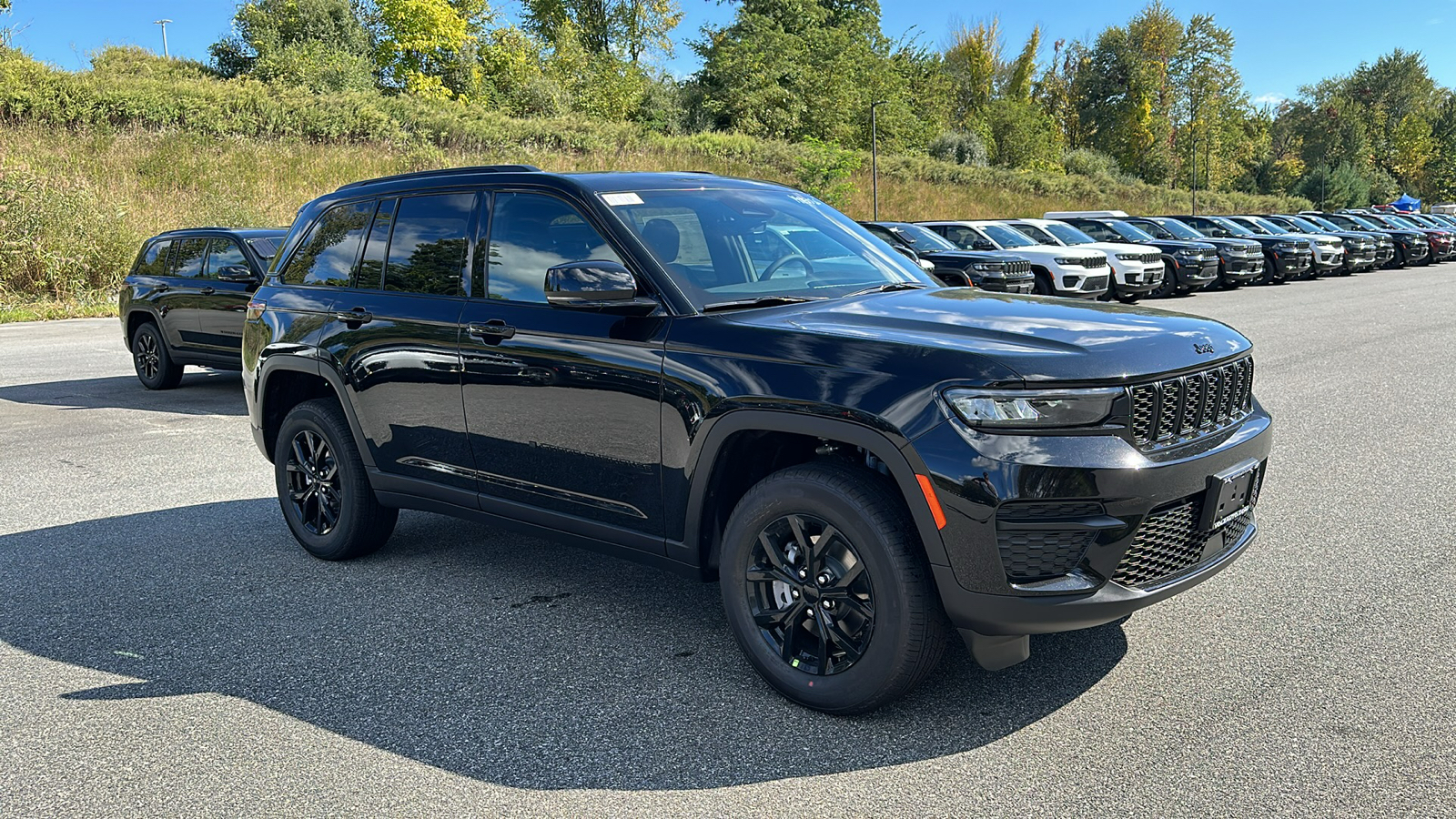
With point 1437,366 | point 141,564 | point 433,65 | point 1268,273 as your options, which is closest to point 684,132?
point 433,65

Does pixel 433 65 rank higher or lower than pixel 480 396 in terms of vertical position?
higher

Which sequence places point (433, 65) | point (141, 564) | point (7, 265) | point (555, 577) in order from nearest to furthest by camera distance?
1. point (555, 577)
2. point (141, 564)
3. point (7, 265)
4. point (433, 65)

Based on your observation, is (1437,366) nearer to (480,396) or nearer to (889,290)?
(889,290)

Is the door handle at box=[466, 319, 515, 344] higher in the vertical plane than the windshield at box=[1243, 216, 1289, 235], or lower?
higher

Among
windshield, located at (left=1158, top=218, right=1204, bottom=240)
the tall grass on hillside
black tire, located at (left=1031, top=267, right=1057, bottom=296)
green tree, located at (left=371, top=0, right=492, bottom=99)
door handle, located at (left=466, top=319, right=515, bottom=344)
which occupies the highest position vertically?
green tree, located at (left=371, top=0, right=492, bottom=99)

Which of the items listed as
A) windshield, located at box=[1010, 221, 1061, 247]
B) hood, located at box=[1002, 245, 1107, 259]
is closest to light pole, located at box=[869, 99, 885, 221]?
windshield, located at box=[1010, 221, 1061, 247]

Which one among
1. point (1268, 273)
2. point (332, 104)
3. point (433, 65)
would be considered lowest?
point (1268, 273)

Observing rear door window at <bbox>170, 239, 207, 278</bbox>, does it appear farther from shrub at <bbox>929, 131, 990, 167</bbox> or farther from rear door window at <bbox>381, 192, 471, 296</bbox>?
shrub at <bbox>929, 131, 990, 167</bbox>

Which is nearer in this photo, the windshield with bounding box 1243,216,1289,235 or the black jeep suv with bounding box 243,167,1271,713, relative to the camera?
the black jeep suv with bounding box 243,167,1271,713

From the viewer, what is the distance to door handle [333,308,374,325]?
5059 mm

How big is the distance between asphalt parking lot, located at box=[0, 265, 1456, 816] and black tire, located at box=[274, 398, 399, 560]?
135 mm

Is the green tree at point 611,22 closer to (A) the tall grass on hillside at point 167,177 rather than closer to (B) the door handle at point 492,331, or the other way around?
(A) the tall grass on hillside at point 167,177

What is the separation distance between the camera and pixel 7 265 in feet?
73.2

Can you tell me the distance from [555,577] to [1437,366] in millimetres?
10049
